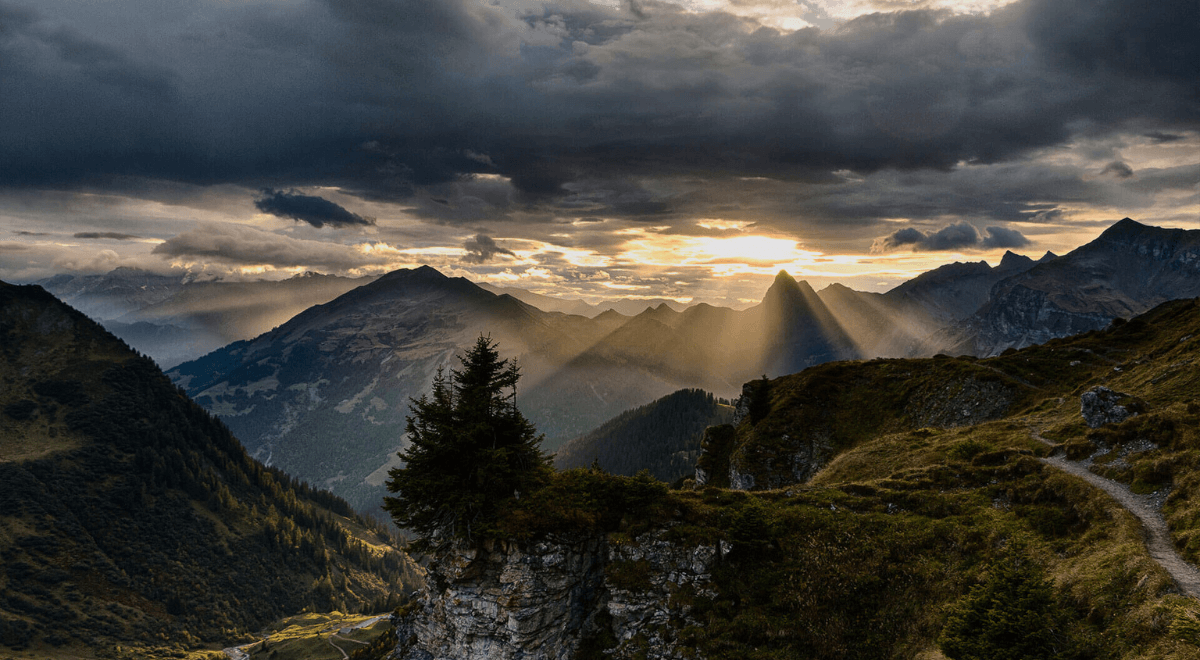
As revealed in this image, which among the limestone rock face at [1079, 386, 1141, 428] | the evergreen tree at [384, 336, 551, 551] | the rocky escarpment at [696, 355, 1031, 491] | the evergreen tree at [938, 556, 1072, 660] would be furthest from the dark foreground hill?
the rocky escarpment at [696, 355, 1031, 491]

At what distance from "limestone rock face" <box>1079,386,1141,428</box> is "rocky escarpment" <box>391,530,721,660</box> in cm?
3381

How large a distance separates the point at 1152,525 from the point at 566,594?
112 feet

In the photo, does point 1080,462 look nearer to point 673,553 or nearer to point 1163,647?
point 1163,647

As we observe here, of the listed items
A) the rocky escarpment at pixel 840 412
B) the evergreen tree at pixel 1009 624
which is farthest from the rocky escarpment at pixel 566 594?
the rocky escarpment at pixel 840 412

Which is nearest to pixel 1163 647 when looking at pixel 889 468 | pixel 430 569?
pixel 889 468

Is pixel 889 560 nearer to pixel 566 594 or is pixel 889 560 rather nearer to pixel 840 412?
pixel 566 594

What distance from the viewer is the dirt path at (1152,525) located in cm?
2220

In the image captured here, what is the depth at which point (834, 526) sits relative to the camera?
123ft

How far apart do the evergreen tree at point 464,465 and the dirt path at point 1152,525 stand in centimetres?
3606

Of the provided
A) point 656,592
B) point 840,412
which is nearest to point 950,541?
point 656,592

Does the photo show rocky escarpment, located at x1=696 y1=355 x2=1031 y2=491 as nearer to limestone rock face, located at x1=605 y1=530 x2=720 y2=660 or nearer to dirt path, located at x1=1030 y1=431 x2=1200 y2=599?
limestone rock face, located at x1=605 y1=530 x2=720 y2=660

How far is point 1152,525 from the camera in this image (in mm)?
27359

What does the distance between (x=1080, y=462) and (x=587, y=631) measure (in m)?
37.4

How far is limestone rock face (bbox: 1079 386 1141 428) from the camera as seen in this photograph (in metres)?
42.6
